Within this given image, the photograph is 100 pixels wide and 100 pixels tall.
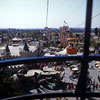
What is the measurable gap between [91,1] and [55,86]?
10.1 meters

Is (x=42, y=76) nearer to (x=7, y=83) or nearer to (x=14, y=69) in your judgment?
(x=14, y=69)

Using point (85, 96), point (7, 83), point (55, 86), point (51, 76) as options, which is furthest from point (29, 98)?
point (51, 76)

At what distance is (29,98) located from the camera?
1456 millimetres

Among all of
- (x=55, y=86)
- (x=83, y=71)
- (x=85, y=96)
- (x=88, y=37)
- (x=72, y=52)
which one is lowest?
(x=55, y=86)

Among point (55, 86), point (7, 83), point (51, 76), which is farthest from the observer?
point (51, 76)

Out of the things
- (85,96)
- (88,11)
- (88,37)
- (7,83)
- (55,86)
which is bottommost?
(55,86)

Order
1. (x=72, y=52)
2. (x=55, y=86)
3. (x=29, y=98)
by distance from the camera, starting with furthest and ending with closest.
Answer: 1. (x=55, y=86)
2. (x=72, y=52)
3. (x=29, y=98)

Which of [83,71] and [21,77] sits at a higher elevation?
[83,71]

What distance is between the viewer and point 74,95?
1459 millimetres

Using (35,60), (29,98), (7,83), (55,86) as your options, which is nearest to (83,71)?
(35,60)

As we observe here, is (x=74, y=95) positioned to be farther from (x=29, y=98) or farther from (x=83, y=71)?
(x=29, y=98)

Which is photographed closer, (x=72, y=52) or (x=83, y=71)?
(x=83, y=71)

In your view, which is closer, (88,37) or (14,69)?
(88,37)

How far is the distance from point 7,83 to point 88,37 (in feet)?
15.5
